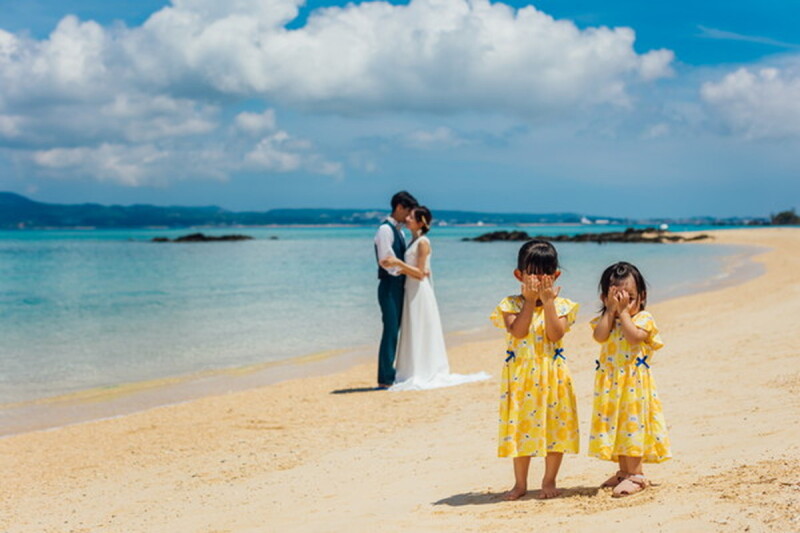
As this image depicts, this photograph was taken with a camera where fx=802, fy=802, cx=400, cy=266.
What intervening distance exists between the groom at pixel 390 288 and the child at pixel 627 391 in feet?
16.9

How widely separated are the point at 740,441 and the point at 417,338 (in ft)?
16.6

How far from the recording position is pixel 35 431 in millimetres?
9289

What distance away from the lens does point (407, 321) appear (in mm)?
10172

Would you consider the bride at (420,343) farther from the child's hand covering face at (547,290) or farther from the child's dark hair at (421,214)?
the child's hand covering face at (547,290)

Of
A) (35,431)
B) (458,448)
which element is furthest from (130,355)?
(458,448)

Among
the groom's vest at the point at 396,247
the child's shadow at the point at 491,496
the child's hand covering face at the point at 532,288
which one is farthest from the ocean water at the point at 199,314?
the child's hand covering face at the point at 532,288

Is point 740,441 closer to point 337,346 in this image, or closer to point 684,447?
point 684,447

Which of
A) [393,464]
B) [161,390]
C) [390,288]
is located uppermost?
[390,288]

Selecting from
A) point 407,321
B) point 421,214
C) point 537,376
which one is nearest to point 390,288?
point 407,321

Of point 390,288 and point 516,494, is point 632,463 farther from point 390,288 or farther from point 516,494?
point 390,288

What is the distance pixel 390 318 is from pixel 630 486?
5847 millimetres

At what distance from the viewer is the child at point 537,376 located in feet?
15.2

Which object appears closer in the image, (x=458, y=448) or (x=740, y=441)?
(x=740, y=441)

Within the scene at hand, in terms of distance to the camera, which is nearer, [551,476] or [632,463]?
[632,463]
